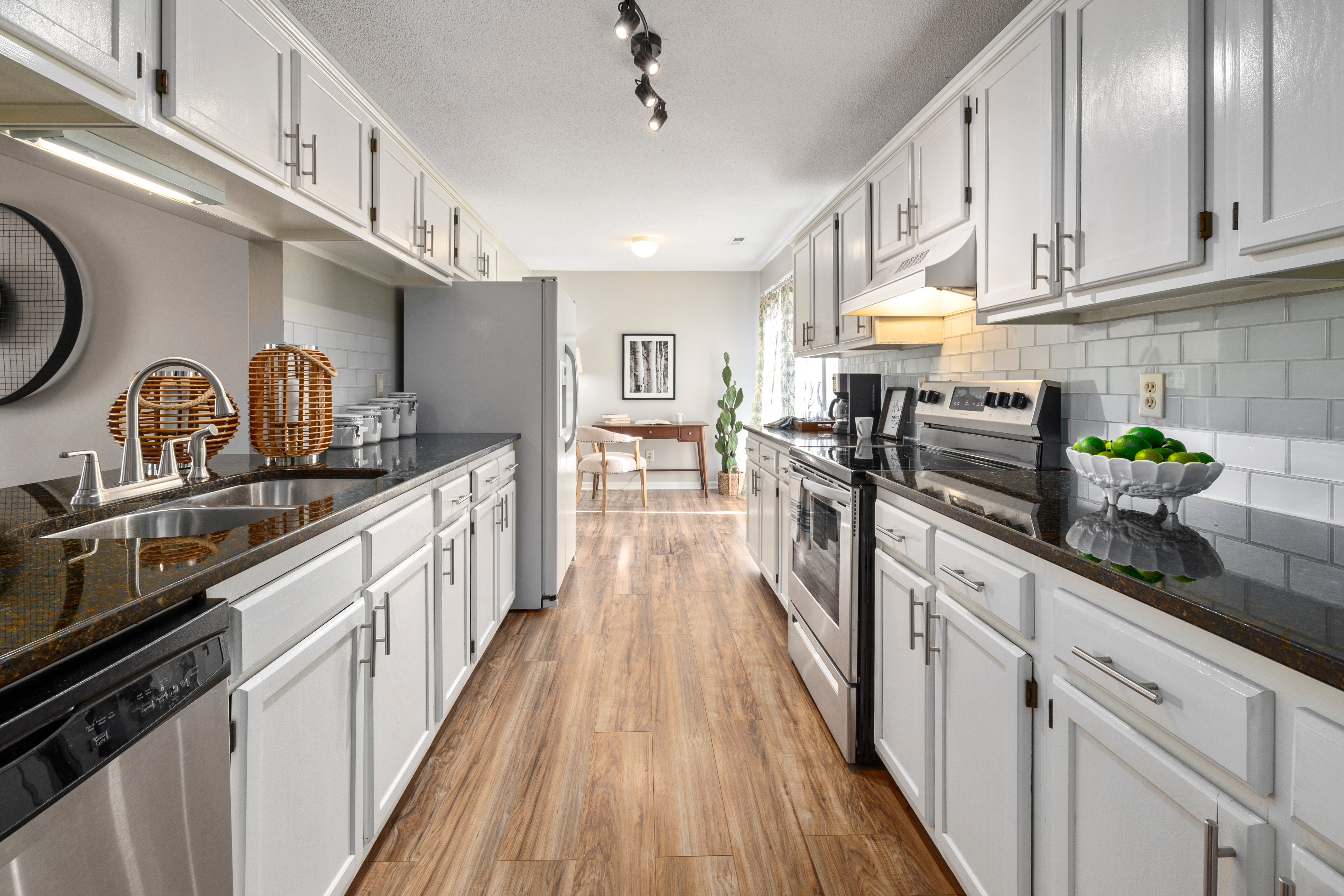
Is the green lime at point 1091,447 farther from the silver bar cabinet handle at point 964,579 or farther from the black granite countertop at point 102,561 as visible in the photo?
the black granite countertop at point 102,561

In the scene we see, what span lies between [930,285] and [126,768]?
2174mm

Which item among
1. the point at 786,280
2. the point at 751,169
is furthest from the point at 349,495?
the point at 786,280

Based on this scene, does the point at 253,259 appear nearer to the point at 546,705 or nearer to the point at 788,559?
the point at 546,705

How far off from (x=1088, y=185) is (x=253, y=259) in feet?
8.91

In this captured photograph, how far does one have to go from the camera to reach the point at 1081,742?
3.27ft

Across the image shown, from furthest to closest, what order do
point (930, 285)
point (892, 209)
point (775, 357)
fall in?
1. point (775, 357)
2. point (892, 209)
3. point (930, 285)

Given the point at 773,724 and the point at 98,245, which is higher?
the point at 98,245

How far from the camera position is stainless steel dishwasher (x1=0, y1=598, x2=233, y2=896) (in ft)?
1.90

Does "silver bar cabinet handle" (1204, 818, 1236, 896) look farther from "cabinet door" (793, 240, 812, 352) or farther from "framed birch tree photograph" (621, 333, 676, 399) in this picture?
"framed birch tree photograph" (621, 333, 676, 399)

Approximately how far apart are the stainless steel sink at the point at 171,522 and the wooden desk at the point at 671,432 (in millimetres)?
5054

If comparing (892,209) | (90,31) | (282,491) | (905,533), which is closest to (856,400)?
(892,209)

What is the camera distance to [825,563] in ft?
7.24

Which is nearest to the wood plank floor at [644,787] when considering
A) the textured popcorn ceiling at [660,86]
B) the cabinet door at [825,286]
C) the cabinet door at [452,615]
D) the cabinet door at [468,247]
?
the cabinet door at [452,615]

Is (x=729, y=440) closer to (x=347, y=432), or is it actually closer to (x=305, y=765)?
(x=347, y=432)
